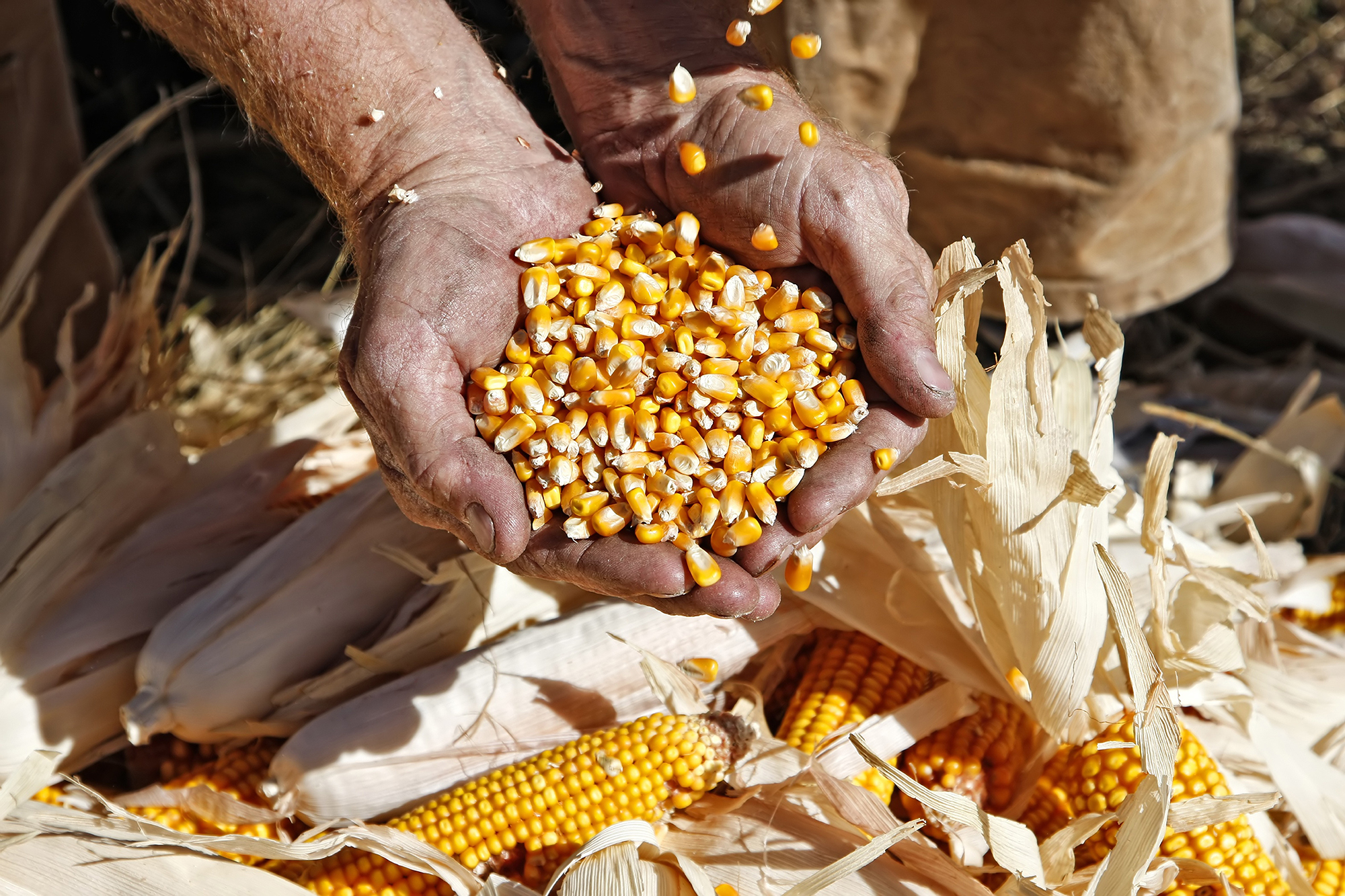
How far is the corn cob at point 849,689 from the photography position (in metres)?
1.78

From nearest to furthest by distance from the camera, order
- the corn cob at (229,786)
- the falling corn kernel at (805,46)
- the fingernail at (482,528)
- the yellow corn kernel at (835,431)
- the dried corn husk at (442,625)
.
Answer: the fingernail at (482,528) < the yellow corn kernel at (835,431) < the falling corn kernel at (805,46) < the corn cob at (229,786) < the dried corn husk at (442,625)

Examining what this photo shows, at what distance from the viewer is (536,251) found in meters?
1.74

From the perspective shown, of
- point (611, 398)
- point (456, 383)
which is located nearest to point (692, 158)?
point (611, 398)

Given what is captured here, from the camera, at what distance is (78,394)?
2.42m

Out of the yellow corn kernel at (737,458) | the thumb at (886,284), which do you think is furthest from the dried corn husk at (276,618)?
the thumb at (886,284)

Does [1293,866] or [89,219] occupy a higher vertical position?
[89,219]

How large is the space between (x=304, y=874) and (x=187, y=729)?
0.41 meters

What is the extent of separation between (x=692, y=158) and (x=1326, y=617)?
178 centimetres

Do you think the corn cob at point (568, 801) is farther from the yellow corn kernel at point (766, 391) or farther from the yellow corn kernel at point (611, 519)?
the yellow corn kernel at point (766, 391)

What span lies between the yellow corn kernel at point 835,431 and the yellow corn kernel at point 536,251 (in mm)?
580

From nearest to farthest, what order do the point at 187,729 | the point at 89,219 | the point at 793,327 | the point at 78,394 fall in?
1. the point at 793,327
2. the point at 187,729
3. the point at 78,394
4. the point at 89,219

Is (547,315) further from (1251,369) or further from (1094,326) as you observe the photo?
(1251,369)

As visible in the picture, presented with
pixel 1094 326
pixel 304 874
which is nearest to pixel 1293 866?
pixel 1094 326

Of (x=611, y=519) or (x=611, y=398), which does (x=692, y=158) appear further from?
(x=611, y=519)
